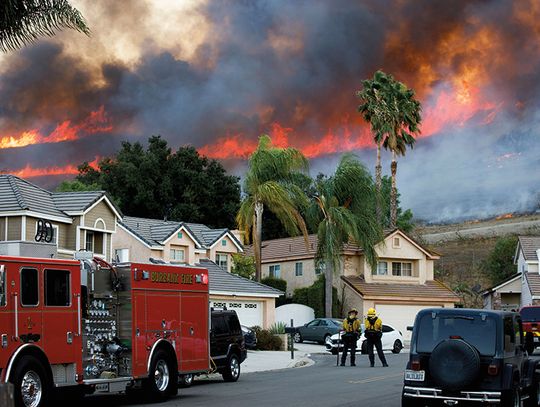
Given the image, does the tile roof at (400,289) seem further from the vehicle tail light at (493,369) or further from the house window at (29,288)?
the vehicle tail light at (493,369)

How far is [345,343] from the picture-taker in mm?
31625

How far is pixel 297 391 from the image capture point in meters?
21.9

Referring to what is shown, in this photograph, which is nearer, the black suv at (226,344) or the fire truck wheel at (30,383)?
the fire truck wheel at (30,383)

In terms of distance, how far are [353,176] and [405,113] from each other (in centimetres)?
1257

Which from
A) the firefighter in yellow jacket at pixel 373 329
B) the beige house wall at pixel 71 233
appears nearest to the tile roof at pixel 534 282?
the beige house wall at pixel 71 233

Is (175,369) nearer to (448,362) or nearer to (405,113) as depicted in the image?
(448,362)

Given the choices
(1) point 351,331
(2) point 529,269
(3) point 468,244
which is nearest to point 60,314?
(1) point 351,331

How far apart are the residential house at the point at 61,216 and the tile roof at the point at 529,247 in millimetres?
37285

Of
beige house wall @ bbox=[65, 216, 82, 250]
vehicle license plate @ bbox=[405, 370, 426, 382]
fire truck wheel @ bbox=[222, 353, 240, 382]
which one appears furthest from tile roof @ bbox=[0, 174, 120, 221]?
vehicle license plate @ bbox=[405, 370, 426, 382]

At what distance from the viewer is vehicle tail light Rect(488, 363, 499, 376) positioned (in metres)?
14.7

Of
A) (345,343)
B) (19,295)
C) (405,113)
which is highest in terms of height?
(405,113)

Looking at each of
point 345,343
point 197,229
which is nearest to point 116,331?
point 345,343

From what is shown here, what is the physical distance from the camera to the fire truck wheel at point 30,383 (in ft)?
51.5

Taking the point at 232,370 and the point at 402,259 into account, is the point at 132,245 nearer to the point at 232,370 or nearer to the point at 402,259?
the point at 402,259
